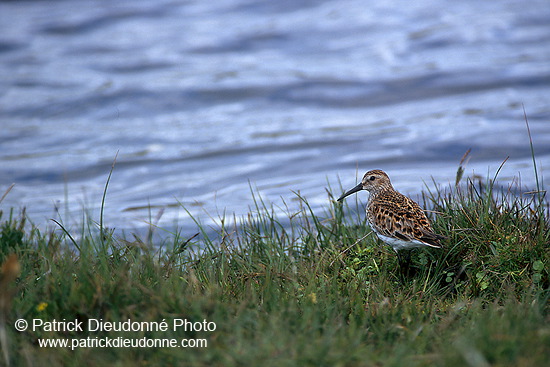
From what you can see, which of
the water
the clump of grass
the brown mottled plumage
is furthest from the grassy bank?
the water

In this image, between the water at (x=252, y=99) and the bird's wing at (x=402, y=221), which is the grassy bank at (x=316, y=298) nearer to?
the bird's wing at (x=402, y=221)

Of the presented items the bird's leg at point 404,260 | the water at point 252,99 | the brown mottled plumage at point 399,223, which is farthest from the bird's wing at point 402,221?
the water at point 252,99

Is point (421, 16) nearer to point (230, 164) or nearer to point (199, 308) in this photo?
point (230, 164)

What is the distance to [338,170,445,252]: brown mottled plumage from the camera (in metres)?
6.11

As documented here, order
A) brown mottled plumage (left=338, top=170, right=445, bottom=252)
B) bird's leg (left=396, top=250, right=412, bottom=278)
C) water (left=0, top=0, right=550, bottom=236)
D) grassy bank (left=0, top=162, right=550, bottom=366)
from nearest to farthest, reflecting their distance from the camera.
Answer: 1. grassy bank (left=0, top=162, right=550, bottom=366)
2. brown mottled plumage (left=338, top=170, right=445, bottom=252)
3. bird's leg (left=396, top=250, right=412, bottom=278)
4. water (left=0, top=0, right=550, bottom=236)

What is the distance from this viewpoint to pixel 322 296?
551 cm

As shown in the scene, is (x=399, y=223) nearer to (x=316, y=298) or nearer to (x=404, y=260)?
(x=404, y=260)

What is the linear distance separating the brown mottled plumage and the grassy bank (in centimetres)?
26

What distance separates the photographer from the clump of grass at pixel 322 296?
4.31 meters

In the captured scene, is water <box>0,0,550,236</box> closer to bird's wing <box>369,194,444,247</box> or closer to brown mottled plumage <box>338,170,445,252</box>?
brown mottled plumage <box>338,170,445,252</box>

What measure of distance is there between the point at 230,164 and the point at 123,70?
280 inches

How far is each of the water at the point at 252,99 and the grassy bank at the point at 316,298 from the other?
8.50 feet

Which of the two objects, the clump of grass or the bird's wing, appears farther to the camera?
the bird's wing

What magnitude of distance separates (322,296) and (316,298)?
5cm
